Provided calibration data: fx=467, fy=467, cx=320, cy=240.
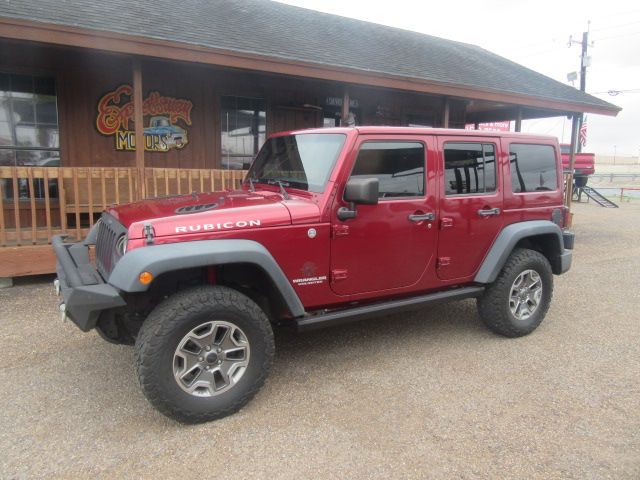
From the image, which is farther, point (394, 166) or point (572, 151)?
point (572, 151)

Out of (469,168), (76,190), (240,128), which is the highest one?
(240,128)

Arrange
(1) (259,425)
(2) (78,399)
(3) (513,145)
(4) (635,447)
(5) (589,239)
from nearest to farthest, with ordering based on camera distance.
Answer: (4) (635,447) → (1) (259,425) → (2) (78,399) → (3) (513,145) → (5) (589,239)

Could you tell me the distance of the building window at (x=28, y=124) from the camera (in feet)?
23.6

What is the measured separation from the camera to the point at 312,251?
10.3ft

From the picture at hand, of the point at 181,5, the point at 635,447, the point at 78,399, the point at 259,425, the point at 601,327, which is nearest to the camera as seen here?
the point at 635,447

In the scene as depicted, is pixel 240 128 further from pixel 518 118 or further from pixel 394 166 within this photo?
pixel 518 118

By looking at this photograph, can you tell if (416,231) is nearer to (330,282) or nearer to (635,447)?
(330,282)

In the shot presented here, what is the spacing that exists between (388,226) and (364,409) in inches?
50.8

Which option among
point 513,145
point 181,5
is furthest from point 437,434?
point 181,5

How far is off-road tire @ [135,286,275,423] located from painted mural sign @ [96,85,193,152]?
20.9 feet

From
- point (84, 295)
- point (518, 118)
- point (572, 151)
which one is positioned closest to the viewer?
point (84, 295)

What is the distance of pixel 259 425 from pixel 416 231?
5.91ft

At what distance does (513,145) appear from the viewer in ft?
13.7

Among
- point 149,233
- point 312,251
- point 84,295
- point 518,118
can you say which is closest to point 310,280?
point 312,251
